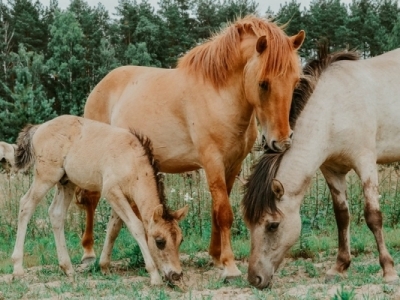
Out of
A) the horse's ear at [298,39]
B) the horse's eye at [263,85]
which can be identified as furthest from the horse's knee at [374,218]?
the horse's ear at [298,39]

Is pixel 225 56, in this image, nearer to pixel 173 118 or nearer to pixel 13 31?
pixel 173 118

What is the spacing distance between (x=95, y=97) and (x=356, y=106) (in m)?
3.80

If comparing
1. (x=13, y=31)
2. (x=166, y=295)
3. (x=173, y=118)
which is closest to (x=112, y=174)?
(x=173, y=118)

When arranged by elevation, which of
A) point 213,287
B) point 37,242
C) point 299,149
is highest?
point 299,149

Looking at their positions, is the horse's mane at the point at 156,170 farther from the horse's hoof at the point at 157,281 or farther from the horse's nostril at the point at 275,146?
the horse's nostril at the point at 275,146

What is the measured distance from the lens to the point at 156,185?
5398 millimetres

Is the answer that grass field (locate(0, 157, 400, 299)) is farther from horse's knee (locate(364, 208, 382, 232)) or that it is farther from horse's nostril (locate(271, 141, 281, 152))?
horse's nostril (locate(271, 141, 281, 152))

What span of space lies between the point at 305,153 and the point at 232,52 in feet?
4.31

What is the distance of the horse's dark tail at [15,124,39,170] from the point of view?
6.25m

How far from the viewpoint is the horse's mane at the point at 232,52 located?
5010 millimetres

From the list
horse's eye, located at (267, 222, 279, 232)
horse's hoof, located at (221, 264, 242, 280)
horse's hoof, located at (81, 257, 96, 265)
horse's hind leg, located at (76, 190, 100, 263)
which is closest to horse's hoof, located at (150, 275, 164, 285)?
horse's hoof, located at (221, 264, 242, 280)

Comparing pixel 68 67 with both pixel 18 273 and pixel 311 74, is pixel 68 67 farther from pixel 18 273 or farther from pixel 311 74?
pixel 311 74

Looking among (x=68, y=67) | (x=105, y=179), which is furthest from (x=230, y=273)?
(x=68, y=67)

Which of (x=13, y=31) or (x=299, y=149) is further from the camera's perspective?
(x=13, y=31)
